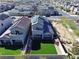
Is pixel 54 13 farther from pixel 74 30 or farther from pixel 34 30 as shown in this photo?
pixel 34 30

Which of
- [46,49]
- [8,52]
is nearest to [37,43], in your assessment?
[46,49]

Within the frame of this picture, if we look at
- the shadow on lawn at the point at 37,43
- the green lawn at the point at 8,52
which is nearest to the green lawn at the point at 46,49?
the shadow on lawn at the point at 37,43

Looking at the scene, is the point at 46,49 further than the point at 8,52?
Yes

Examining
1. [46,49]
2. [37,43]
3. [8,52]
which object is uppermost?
[8,52]

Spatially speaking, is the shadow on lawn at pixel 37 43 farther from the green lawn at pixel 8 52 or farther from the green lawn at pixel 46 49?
the green lawn at pixel 8 52

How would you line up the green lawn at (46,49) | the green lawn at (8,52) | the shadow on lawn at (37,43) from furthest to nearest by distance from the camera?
the shadow on lawn at (37,43)
the green lawn at (46,49)
the green lawn at (8,52)

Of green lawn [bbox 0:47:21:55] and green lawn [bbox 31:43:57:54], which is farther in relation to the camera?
green lawn [bbox 31:43:57:54]

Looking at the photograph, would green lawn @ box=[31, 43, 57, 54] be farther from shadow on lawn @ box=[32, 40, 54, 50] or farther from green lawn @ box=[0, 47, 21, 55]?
green lawn @ box=[0, 47, 21, 55]

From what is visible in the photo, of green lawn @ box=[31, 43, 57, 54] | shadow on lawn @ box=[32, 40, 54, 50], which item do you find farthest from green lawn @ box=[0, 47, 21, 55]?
shadow on lawn @ box=[32, 40, 54, 50]

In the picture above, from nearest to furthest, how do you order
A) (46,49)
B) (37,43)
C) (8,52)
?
(8,52) < (46,49) < (37,43)

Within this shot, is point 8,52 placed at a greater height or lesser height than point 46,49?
greater

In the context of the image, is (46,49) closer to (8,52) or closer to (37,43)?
(37,43)
